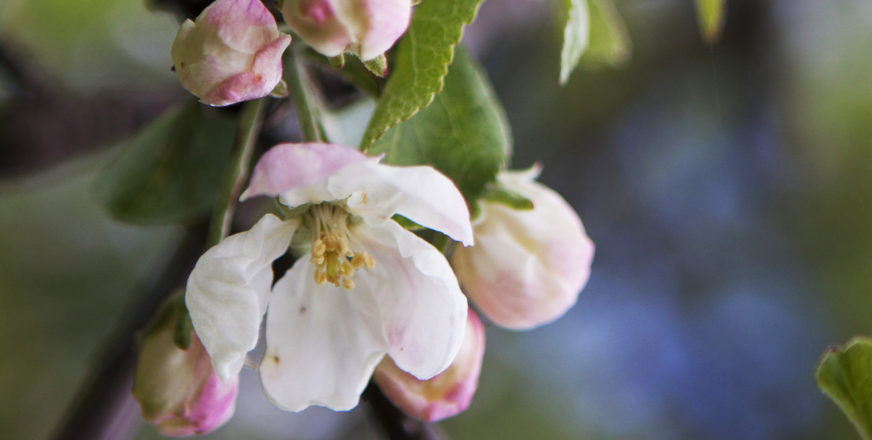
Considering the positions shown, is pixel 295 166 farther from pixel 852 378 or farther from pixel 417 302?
pixel 852 378

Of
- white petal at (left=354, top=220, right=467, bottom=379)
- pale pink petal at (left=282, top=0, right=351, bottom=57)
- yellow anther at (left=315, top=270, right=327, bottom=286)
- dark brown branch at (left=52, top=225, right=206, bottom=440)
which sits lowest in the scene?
dark brown branch at (left=52, top=225, right=206, bottom=440)

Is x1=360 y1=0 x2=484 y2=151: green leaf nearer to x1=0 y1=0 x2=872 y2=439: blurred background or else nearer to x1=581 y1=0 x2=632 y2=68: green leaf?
x1=581 y1=0 x2=632 y2=68: green leaf

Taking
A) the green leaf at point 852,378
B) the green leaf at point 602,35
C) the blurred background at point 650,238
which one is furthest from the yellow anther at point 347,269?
the blurred background at point 650,238

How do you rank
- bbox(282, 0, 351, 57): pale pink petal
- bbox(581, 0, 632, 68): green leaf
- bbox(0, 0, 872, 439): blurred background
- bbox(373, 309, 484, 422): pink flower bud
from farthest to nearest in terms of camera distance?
bbox(0, 0, 872, 439): blurred background → bbox(581, 0, 632, 68): green leaf → bbox(373, 309, 484, 422): pink flower bud → bbox(282, 0, 351, 57): pale pink petal

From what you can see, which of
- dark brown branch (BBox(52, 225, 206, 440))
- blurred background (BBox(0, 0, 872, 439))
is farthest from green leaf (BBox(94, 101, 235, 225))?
blurred background (BBox(0, 0, 872, 439))

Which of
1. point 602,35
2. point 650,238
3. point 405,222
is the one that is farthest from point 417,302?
point 650,238

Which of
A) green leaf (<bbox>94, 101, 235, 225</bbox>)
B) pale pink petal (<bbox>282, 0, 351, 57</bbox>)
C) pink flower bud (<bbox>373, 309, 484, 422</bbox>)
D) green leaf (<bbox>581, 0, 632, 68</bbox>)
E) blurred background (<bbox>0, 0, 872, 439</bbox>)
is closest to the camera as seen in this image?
pale pink petal (<bbox>282, 0, 351, 57</bbox>)
